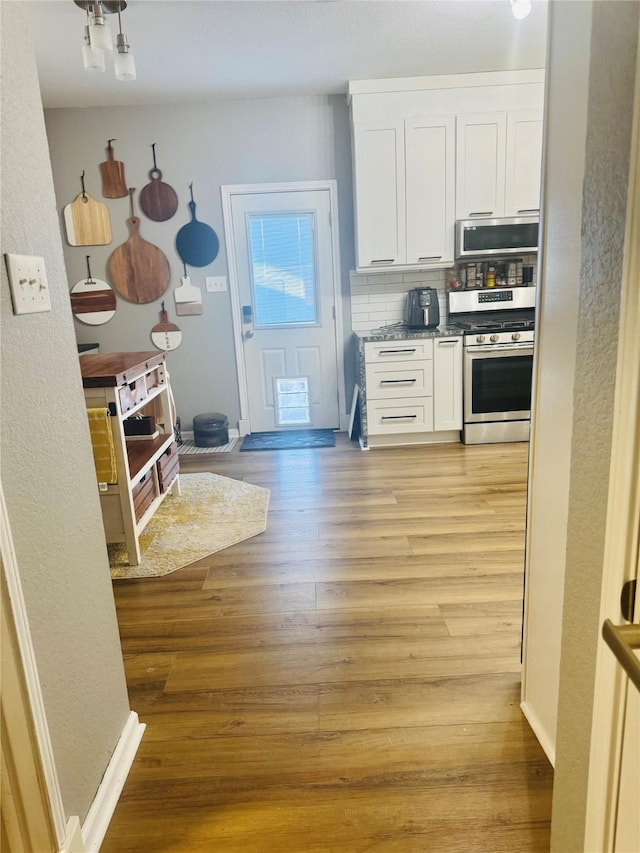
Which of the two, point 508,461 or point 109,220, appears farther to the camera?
point 109,220

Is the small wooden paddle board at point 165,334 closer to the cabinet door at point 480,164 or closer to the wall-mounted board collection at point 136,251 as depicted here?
the wall-mounted board collection at point 136,251

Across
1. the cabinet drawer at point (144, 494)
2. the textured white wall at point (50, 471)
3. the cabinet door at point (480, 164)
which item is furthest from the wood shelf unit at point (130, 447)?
the cabinet door at point (480, 164)

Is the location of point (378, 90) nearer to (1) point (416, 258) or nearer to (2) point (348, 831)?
(1) point (416, 258)

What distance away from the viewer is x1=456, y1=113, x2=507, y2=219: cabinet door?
13.7 feet

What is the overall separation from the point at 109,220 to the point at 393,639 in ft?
13.4

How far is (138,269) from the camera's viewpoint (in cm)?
474

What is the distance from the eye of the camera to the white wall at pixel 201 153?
4484mm

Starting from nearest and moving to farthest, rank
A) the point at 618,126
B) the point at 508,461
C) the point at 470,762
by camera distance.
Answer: the point at 618,126 → the point at 470,762 → the point at 508,461

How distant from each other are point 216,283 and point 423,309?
1735mm

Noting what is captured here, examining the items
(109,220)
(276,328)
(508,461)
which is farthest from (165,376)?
(508,461)

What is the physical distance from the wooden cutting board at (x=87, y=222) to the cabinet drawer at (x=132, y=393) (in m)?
2.26

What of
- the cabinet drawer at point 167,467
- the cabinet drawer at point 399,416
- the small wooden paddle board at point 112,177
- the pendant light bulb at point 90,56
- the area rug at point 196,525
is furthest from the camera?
the small wooden paddle board at point 112,177

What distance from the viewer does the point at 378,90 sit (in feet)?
13.6

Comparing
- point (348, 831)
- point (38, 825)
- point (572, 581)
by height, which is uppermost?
point (572, 581)
